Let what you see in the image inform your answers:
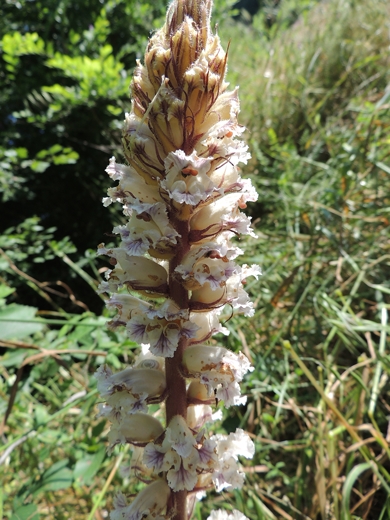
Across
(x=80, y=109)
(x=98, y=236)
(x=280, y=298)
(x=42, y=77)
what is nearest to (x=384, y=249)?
(x=280, y=298)

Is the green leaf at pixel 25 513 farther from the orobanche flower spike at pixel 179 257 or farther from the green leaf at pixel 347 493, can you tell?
the green leaf at pixel 347 493

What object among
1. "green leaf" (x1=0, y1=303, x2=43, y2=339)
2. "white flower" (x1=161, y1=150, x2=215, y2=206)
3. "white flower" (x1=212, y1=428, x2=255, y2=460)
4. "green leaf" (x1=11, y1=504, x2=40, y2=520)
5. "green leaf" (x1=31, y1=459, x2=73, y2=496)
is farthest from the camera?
"green leaf" (x1=0, y1=303, x2=43, y2=339)

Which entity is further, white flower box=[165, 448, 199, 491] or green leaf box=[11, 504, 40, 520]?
green leaf box=[11, 504, 40, 520]

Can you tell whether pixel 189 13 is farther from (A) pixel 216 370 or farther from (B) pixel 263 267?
(B) pixel 263 267

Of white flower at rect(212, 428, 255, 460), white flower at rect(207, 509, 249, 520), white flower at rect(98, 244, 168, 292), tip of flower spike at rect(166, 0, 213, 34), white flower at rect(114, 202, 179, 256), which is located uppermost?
tip of flower spike at rect(166, 0, 213, 34)

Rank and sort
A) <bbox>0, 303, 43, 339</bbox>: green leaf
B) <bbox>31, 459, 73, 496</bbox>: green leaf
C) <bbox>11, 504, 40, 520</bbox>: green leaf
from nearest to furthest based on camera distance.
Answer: <bbox>11, 504, 40, 520</bbox>: green leaf < <bbox>31, 459, 73, 496</bbox>: green leaf < <bbox>0, 303, 43, 339</bbox>: green leaf

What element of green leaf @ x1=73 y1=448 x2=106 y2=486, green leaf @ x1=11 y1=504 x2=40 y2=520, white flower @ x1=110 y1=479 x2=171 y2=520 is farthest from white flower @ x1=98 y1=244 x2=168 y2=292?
green leaf @ x1=73 y1=448 x2=106 y2=486

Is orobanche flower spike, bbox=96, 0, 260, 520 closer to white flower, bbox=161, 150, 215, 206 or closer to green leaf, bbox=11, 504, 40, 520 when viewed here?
white flower, bbox=161, 150, 215, 206

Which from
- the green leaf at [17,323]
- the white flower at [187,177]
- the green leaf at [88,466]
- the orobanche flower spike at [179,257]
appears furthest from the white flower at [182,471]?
the green leaf at [17,323]

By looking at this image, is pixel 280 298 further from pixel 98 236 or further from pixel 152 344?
pixel 98 236

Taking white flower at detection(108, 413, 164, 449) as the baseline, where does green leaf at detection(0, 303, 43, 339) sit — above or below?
above
